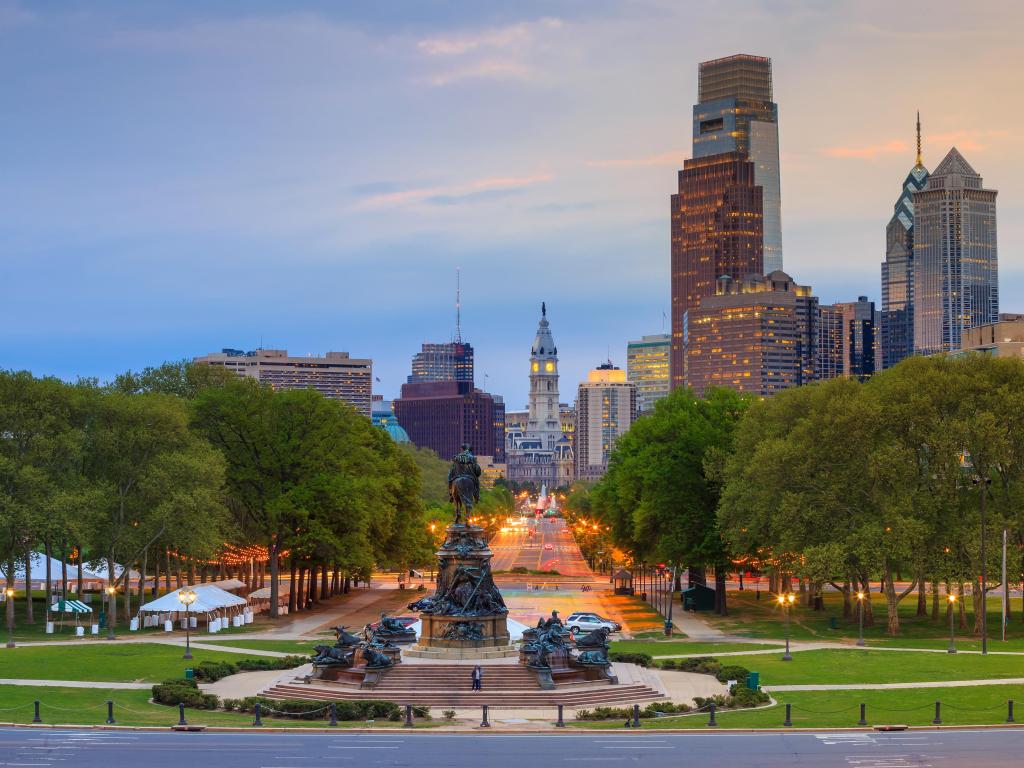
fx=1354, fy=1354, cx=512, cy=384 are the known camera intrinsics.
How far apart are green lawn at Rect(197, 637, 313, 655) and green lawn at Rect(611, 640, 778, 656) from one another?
52.8 feet

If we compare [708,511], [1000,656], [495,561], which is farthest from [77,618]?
[495,561]

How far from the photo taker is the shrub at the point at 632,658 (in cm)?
6512

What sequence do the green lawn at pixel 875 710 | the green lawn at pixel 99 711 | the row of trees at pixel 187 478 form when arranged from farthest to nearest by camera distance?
the row of trees at pixel 187 478 < the green lawn at pixel 99 711 < the green lawn at pixel 875 710

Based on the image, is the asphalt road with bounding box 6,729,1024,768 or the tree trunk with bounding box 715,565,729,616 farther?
the tree trunk with bounding box 715,565,729,616

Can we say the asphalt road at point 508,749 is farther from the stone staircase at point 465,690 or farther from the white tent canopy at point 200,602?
the white tent canopy at point 200,602

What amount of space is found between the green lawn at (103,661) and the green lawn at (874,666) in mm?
26389

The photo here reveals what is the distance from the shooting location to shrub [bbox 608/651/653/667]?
214ft

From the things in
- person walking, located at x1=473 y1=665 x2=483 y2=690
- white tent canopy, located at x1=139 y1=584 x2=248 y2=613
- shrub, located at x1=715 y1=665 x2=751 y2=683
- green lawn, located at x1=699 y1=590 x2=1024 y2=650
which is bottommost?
green lawn, located at x1=699 y1=590 x2=1024 y2=650

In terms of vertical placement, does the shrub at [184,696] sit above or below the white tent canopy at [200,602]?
below

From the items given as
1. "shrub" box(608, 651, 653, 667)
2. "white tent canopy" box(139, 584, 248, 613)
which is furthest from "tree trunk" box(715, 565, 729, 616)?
"white tent canopy" box(139, 584, 248, 613)

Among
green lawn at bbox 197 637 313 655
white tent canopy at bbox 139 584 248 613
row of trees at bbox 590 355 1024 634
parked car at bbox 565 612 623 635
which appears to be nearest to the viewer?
green lawn at bbox 197 637 313 655

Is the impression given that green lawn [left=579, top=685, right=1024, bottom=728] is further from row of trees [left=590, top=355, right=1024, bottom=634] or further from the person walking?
row of trees [left=590, top=355, right=1024, bottom=634]

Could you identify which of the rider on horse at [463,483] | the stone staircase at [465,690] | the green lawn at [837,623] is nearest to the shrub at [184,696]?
the stone staircase at [465,690]

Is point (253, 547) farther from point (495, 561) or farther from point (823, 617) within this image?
point (495, 561)
